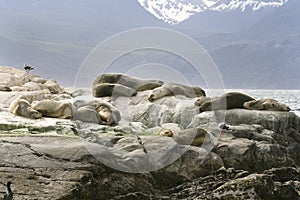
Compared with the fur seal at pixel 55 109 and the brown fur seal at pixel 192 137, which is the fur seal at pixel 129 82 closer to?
the fur seal at pixel 55 109

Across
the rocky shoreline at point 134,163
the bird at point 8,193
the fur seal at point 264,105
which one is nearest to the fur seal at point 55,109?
the rocky shoreline at point 134,163

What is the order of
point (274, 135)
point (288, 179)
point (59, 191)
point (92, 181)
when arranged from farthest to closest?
point (274, 135) < point (288, 179) < point (92, 181) < point (59, 191)

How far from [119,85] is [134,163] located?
7957 millimetres

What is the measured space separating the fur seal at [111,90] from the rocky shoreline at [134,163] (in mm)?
2966

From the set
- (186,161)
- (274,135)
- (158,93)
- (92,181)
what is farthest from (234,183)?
(158,93)

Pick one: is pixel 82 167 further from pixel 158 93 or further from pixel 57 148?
pixel 158 93

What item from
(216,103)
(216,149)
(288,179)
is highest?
(216,103)

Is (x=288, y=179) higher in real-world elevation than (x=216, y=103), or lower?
lower

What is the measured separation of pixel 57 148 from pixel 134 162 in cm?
159

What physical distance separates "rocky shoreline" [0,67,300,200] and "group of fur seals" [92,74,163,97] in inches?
121

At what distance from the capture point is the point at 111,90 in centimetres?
1652

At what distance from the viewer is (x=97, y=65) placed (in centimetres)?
977

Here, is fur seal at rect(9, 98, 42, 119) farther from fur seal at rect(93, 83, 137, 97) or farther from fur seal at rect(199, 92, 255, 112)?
fur seal at rect(199, 92, 255, 112)

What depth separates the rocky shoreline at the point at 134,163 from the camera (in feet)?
24.8
